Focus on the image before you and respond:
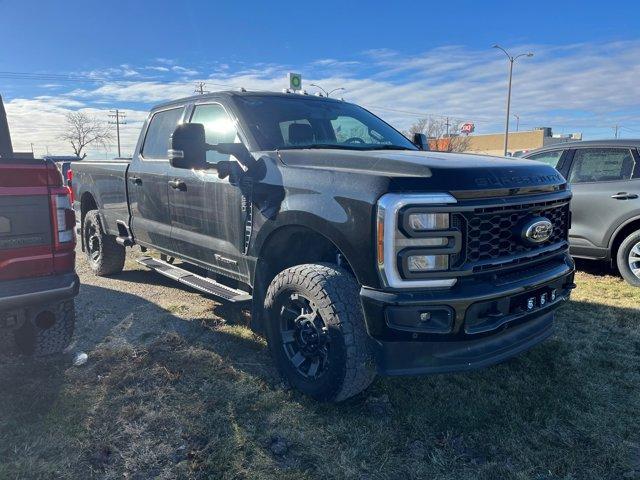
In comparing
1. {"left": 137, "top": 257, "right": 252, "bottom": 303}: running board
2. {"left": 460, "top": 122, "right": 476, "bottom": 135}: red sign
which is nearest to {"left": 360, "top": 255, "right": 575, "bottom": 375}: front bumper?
{"left": 137, "top": 257, "right": 252, "bottom": 303}: running board

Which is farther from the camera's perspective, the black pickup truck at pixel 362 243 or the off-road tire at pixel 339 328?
the off-road tire at pixel 339 328

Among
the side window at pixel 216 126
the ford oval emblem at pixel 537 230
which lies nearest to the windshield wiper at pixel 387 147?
the side window at pixel 216 126

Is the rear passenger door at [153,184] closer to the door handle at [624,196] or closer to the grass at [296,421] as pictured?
the grass at [296,421]

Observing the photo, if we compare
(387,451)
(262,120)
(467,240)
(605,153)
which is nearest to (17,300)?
(262,120)

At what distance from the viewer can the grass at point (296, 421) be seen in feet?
8.60

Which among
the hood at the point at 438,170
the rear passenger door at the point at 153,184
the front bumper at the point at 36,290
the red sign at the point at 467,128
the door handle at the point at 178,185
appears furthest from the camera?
the red sign at the point at 467,128

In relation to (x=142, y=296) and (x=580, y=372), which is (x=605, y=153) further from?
(x=142, y=296)

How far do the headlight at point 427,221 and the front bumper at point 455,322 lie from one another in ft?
1.11

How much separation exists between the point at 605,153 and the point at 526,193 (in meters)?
4.06

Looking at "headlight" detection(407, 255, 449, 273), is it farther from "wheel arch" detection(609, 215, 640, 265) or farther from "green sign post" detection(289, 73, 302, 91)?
"green sign post" detection(289, 73, 302, 91)

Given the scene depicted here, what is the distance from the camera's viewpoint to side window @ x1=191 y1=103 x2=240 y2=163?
13.1ft

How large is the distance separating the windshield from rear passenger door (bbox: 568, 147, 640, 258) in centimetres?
294

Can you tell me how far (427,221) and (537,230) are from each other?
0.79 meters

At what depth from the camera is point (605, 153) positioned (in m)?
6.23
